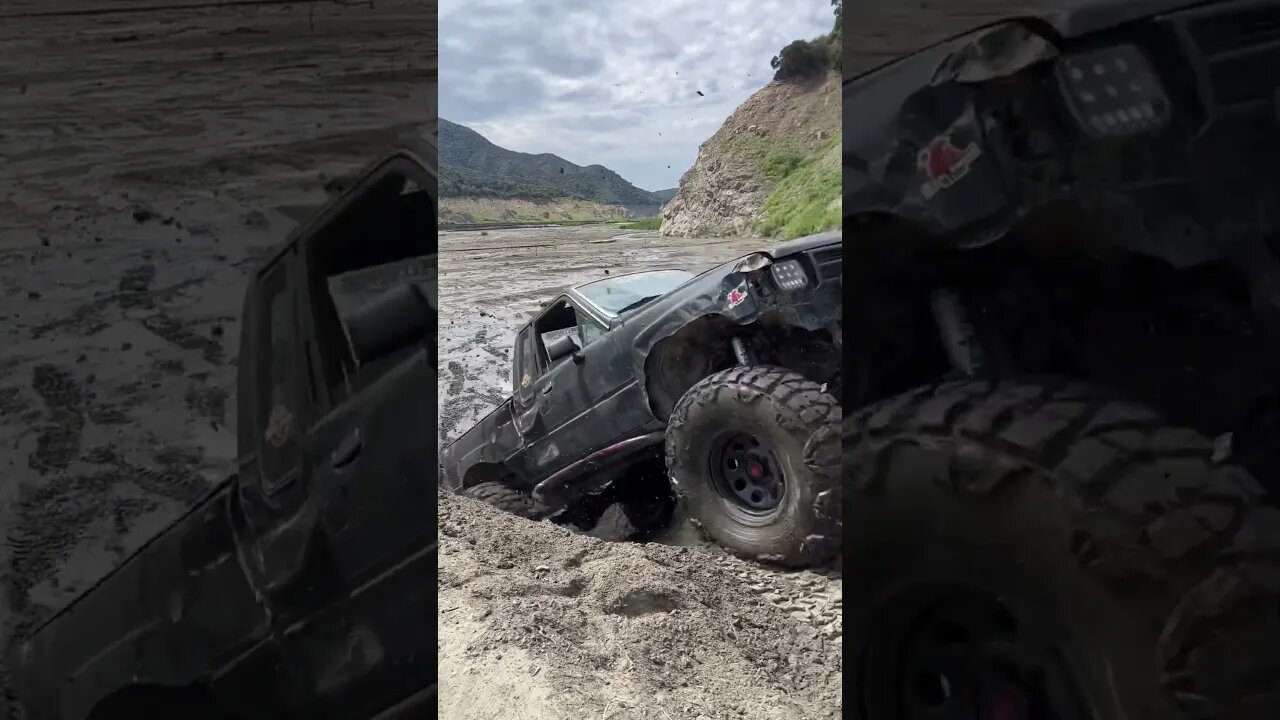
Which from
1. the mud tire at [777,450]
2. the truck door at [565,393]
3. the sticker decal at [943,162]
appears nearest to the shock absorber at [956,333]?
the sticker decal at [943,162]

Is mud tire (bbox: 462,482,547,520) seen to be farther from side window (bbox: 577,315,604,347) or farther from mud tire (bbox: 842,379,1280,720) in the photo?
mud tire (bbox: 842,379,1280,720)

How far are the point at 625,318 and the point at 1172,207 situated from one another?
11.5 feet

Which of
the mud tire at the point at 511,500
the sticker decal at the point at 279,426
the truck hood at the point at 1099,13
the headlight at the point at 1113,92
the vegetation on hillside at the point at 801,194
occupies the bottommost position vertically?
the mud tire at the point at 511,500

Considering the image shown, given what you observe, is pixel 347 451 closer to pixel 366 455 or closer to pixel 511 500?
pixel 366 455

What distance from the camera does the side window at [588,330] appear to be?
459cm

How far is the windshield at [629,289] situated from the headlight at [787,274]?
2.50 feet

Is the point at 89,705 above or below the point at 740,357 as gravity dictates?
below

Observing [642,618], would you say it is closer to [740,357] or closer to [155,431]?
[740,357]

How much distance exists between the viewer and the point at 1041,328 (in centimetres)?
111

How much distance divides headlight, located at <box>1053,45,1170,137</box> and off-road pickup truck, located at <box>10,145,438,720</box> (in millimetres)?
984

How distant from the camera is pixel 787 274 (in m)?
3.85

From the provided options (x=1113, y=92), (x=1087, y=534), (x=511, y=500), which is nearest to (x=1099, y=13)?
(x=1113, y=92)

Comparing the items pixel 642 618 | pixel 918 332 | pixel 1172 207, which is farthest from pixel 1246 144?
pixel 642 618

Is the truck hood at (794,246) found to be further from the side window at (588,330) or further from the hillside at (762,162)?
the hillside at (762,162)
